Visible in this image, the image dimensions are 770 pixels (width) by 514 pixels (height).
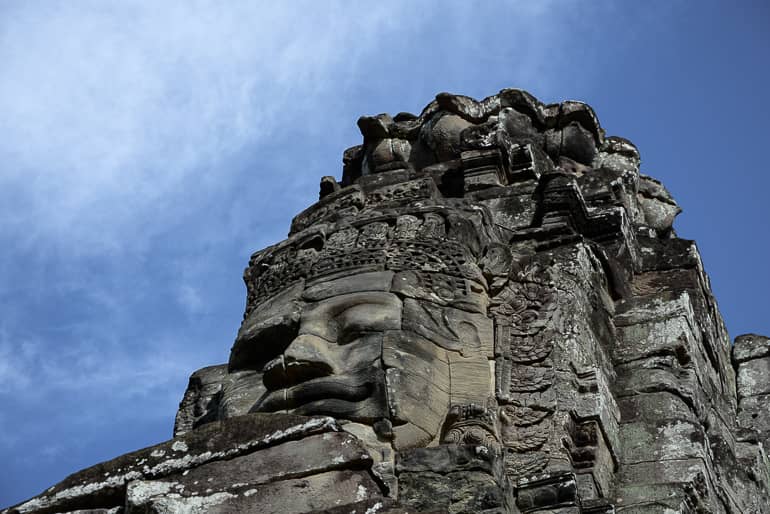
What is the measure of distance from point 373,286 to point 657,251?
3.29m

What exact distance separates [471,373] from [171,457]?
287 cm

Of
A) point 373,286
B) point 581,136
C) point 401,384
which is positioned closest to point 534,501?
point 401,384

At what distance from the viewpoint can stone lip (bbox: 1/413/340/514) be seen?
324 inches

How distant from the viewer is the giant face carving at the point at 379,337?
998 cm

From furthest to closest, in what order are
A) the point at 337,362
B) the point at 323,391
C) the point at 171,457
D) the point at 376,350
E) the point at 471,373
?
the point at 471,373
the point at 337,362
the point at 376,350
the point at 323,391
the point at 171,457

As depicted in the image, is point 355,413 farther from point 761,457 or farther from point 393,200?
point 761,457

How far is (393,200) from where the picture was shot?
12.5m

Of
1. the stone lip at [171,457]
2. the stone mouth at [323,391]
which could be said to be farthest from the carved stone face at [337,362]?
the stone lip at [171,457]

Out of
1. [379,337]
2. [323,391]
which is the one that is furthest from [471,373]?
[323,391]

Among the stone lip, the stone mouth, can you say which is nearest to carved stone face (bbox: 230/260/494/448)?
the stone mouth

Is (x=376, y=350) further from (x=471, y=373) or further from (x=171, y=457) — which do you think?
(x=171, y=457)

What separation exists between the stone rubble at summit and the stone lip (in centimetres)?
1

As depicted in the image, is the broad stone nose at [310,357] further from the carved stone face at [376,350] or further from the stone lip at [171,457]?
the stone lip at [171,457]

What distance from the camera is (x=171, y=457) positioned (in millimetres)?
8289
